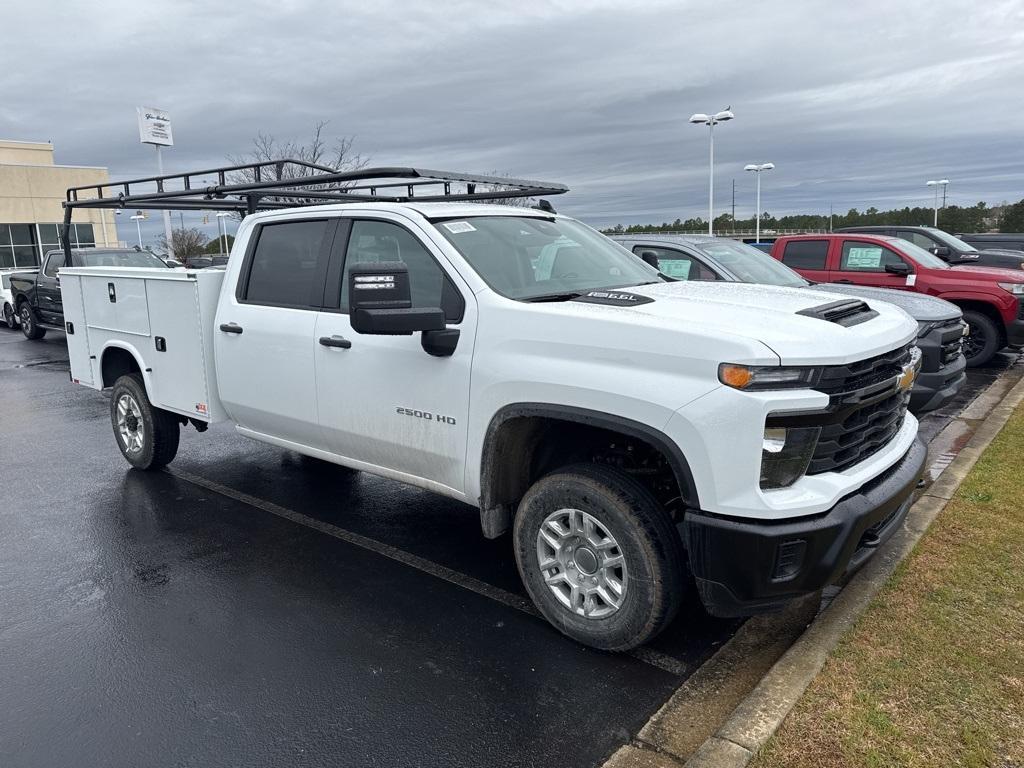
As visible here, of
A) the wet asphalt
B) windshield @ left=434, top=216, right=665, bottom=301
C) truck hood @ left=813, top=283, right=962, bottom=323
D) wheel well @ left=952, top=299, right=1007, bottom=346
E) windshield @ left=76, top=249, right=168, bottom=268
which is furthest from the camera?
windshield @ left=76, top=249, right=168, bottom=268

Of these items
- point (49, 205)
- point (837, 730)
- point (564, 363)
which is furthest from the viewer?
point (49, 205)

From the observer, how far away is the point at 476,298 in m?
3.77

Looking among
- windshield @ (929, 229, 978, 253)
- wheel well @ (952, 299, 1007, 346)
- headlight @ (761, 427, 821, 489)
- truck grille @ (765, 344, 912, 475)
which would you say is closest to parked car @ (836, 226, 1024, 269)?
windshield @ (929, 229, 978, 253)

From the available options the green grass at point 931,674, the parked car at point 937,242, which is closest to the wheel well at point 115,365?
the green grass at point 931,674

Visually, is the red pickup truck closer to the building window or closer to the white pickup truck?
the white pickup truck

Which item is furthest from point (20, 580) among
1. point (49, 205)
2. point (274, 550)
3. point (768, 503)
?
point (49, 205)

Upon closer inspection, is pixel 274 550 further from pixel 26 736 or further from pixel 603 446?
pixel 603 446

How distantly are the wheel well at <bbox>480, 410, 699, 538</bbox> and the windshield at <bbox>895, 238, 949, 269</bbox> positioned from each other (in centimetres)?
870

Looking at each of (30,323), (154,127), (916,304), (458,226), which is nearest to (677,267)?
(916,304)

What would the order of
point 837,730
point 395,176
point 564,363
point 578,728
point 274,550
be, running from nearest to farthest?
point 837,730 → point 578,728 → point 564,363 → point 395,176 → point 274,550

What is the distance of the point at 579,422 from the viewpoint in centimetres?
333

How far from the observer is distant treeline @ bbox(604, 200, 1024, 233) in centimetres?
4778

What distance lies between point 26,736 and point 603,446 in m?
2.61

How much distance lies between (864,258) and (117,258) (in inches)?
503
